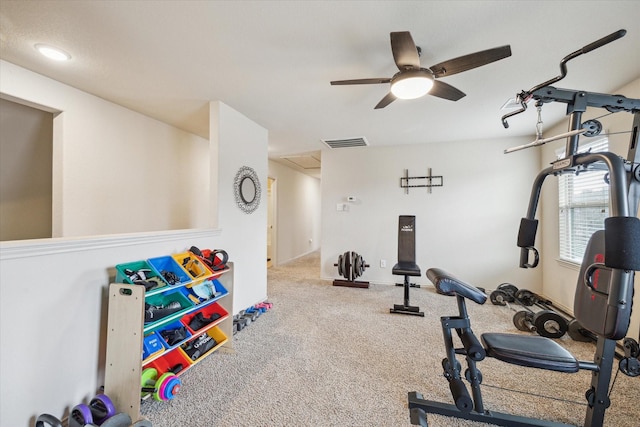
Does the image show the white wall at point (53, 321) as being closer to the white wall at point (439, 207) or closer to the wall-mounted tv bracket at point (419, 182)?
the white wall at point (439, 207)

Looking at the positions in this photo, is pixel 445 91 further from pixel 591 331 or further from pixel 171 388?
pixel 171 388

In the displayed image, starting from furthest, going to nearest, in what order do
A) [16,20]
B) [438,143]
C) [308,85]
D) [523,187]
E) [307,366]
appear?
1. [438,143]
2. [523,187]
3. [308,85]
4. [307,366]
5. [16,20]

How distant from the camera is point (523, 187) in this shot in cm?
397

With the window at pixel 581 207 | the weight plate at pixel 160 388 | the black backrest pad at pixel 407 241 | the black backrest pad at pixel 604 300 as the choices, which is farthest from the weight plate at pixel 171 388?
the window at pixel 581 207

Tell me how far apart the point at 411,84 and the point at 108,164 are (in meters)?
3.08

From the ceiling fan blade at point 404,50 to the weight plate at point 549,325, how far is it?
267 centimetres

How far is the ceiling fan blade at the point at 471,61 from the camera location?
1.45 m

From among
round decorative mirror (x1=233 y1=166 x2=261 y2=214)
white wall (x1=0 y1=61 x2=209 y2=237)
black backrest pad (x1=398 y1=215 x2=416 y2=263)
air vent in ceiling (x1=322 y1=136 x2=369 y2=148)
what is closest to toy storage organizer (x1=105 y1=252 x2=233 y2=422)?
round decorative mirror (x1=233 y1=166 x2=261 y2=214)

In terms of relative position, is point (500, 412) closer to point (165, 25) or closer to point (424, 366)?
point (424, 366)

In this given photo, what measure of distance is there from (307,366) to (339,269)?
235cm

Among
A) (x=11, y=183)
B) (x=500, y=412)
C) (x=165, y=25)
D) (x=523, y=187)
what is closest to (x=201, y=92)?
(x=165, y=25)

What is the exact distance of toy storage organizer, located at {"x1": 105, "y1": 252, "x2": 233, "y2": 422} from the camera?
155cm

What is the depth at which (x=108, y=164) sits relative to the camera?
2756 mm

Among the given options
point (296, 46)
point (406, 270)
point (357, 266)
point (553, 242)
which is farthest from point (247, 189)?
point (553, 242)
